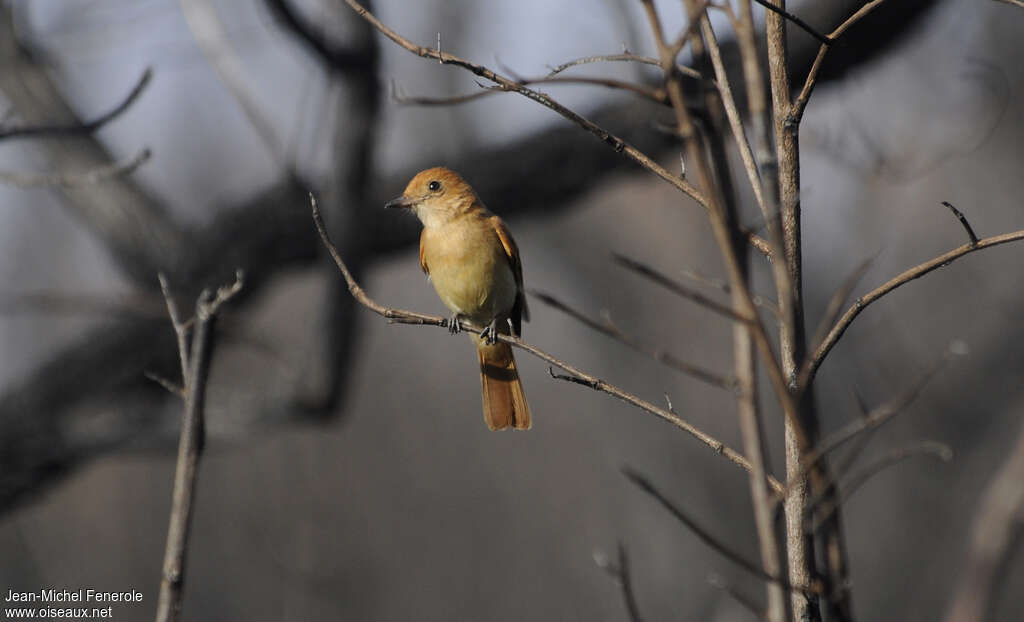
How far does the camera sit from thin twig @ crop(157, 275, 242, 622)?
1411 mm

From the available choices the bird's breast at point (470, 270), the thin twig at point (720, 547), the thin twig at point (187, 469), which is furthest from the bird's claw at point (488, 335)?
the thin twig at point (720, 547)

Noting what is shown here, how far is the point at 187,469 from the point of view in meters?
1.49

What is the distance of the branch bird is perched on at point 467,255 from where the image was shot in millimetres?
3654

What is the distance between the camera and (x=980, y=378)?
7.11 meters

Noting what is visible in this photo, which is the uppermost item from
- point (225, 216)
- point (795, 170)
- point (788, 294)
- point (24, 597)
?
point (225, 216)

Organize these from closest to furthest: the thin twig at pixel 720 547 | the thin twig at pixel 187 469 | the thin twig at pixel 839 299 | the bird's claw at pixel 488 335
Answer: the thin twig at pixel 720 547, the thin twig at pixel 839 299, the thin twig at pixel 187 469, the bird's claw at pixel 488 335

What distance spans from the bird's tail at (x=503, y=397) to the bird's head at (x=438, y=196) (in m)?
0.62

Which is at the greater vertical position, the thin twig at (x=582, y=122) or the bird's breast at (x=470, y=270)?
the bird's breast at (x=470, y=270)

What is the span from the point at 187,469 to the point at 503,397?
200 centimetres

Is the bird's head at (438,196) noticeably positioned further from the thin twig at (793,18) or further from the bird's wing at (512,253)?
the thin twig at (793,18)

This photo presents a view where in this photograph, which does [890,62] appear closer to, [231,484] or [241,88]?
[241,88]

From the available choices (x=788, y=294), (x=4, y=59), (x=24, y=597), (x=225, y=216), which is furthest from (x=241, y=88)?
(x=788, y=294)

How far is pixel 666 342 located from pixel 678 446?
3.07ft

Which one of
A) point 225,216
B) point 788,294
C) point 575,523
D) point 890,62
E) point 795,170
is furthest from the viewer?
point 575,523
